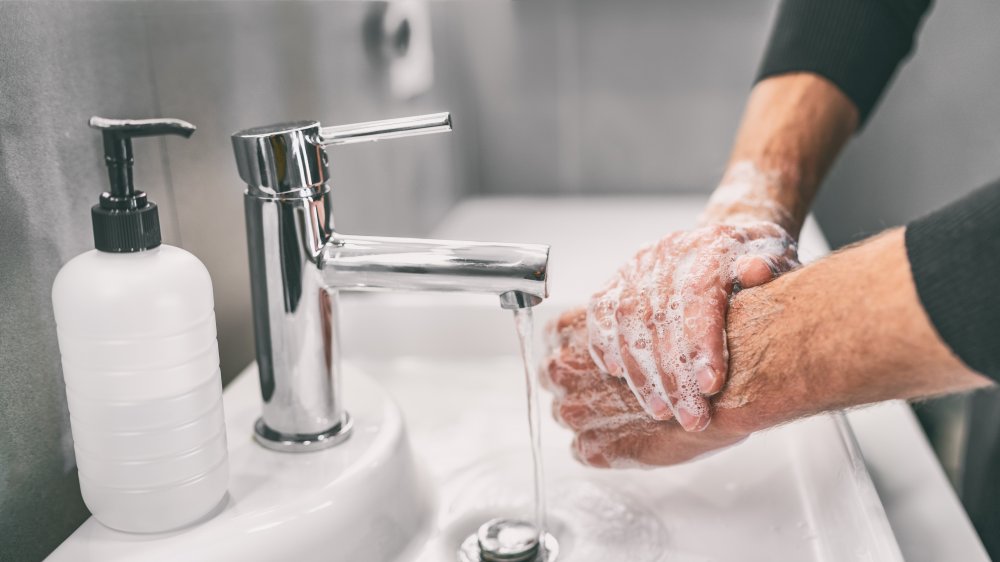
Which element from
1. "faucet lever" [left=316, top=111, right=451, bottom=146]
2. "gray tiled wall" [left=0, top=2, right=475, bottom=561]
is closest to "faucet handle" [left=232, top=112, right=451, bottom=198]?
"faucet lever" [left=316, top=111, right=451, bottom=146]

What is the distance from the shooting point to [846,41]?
0.92m

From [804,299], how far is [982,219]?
0.37 ft

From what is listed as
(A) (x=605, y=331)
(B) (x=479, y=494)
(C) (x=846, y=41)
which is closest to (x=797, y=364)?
(A) (x=605, y=331)

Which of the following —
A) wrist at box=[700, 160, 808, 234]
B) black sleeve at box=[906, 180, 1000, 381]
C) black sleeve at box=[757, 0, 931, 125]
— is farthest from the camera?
black sleeve at box=[757, 0, 931, 125]

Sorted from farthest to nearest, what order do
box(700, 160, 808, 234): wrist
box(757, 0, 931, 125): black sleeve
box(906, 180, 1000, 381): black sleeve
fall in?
1. box(757, 0, 931, 125): black sleeve
2. box(700, 160, 808, 234): wrist
3. box(906, 180, 1000, 381): black sleeve

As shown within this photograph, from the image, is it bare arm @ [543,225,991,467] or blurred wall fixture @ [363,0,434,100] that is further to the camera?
blurred wall fixture @ [363,0,434,100]

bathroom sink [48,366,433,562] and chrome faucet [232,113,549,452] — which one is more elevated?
chrome faucet [232,113,549,452]

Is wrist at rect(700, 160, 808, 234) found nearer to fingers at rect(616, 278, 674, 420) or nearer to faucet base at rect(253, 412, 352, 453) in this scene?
fingers at rect(616, 278, 674, 420)

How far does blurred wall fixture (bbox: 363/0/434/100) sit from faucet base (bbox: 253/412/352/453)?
1.75 feet

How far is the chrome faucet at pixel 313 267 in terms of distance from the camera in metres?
0.52

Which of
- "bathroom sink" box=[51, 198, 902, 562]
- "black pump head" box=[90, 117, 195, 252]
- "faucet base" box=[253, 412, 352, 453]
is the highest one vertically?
"black pump head" box=[90, 117, 195, 252]

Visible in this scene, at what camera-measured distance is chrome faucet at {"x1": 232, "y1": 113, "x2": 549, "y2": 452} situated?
52cm

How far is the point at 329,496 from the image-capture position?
0.54 metres

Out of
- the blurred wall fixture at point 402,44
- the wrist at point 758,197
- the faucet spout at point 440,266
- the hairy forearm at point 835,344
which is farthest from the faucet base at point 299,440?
the blurred wall fixture at point 402,44
